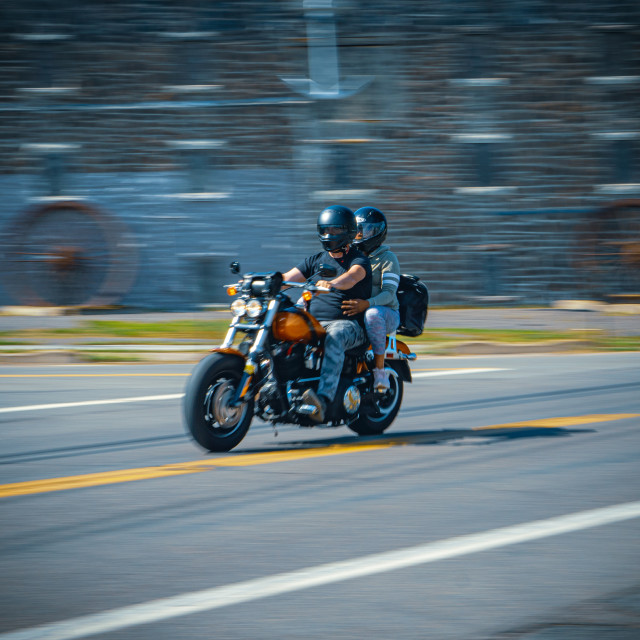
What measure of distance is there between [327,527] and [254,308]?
2.58m

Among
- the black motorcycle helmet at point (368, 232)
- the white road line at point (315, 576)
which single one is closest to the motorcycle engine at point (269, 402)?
the black motorcycle helmet at point (368, 232)

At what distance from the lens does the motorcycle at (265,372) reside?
7605mm

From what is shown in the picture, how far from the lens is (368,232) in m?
8.73

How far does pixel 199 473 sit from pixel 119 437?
1.76 m

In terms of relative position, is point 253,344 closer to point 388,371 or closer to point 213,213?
point 388,371

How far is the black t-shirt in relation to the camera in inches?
329

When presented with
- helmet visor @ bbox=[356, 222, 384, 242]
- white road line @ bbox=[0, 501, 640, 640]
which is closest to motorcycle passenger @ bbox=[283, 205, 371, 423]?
helmet visor @ bbox=[356, 222, 384, 242]

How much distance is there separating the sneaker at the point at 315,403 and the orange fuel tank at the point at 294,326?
0.40 m

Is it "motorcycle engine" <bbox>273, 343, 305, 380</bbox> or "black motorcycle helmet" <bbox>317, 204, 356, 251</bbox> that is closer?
"motorcycle engine" <bbox>273, 343, 305, 380</bbox>

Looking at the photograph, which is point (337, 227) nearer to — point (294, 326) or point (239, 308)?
point (294, 326)

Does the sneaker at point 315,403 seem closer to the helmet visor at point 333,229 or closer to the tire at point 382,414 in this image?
the tire at point 382,414

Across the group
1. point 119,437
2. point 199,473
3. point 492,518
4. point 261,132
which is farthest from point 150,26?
point 492,518

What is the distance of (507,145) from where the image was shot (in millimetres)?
25094

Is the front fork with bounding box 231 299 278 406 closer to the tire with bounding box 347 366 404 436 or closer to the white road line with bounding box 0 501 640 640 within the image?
the tire with bounding box 347 366 404 436
